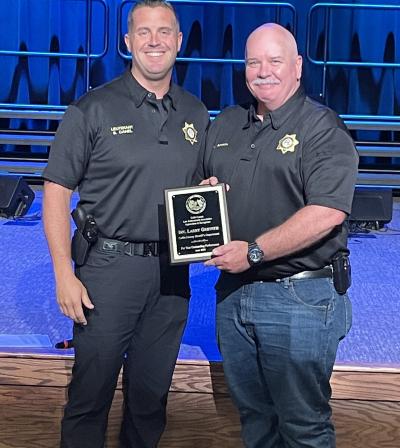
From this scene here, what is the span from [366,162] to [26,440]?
18.7ft

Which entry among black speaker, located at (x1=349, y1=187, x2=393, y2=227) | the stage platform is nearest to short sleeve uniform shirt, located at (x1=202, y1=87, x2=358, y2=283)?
the stage platform

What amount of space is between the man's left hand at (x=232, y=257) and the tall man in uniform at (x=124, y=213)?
267mm

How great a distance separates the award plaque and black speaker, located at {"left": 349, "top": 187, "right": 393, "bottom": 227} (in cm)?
357

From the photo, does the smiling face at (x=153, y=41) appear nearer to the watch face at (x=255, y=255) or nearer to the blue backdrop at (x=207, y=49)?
the watch face at (x=255, y=255)

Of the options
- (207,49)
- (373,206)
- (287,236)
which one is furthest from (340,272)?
(207,49)

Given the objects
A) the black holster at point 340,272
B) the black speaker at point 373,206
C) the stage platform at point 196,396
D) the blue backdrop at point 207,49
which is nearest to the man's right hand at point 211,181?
the black holster at point 340,272

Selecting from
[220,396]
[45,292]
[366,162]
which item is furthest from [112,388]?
[366,162]

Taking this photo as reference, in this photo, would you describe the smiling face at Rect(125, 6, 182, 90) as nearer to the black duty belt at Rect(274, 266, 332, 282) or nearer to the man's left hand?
the man's left hand

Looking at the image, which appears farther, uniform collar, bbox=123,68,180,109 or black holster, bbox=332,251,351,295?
uniform collar, bbox=123,68,180,109

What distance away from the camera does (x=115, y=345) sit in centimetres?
239

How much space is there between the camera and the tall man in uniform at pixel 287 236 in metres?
2.16

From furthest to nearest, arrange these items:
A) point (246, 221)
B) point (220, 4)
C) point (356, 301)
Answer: point (220, 4)
point (356, 301)
point (246, 221)

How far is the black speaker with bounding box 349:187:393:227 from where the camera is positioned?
571 cm

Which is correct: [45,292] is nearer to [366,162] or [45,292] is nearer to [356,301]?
[356,301]
